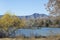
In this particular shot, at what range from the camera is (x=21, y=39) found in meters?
16.3

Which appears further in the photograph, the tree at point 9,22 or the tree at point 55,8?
the tree at point 9,22

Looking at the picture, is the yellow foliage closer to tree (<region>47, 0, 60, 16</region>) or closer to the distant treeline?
the distant treeline

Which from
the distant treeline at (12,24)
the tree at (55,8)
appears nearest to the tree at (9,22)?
the distant treeline at (12,24)

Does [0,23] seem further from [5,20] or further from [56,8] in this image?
[56,8]

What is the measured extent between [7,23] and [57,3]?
1985 cm

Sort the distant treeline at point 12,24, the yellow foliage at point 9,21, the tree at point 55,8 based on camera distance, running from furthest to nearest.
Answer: the yellow foliage at point 9,21
the distant treeline at point 12,24
the tree at point 55,8

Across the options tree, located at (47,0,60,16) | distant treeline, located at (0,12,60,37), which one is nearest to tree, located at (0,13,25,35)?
distant treeline, located at (0,12,60,37)

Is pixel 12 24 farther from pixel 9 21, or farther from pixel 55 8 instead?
pixel 55 8

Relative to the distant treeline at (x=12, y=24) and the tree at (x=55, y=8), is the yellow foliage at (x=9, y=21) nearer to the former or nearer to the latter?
the distant treeline at (x=12, y=24)

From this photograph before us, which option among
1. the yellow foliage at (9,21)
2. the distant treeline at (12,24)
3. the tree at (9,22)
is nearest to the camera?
the distant treeline at (12,24)

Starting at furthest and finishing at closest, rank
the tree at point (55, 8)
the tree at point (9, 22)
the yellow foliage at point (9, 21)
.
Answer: the yellow foliage at point (9, 21) < the tree at point (9, 22) < the tree at point (55, 8)

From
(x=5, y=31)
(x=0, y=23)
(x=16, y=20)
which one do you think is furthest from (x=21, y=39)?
(x=16, y=20)

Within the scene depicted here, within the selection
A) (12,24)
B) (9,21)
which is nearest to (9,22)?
(12,24)

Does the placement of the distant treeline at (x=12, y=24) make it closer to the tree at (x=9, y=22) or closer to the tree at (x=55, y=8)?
the tree at (x=9, y=22)
